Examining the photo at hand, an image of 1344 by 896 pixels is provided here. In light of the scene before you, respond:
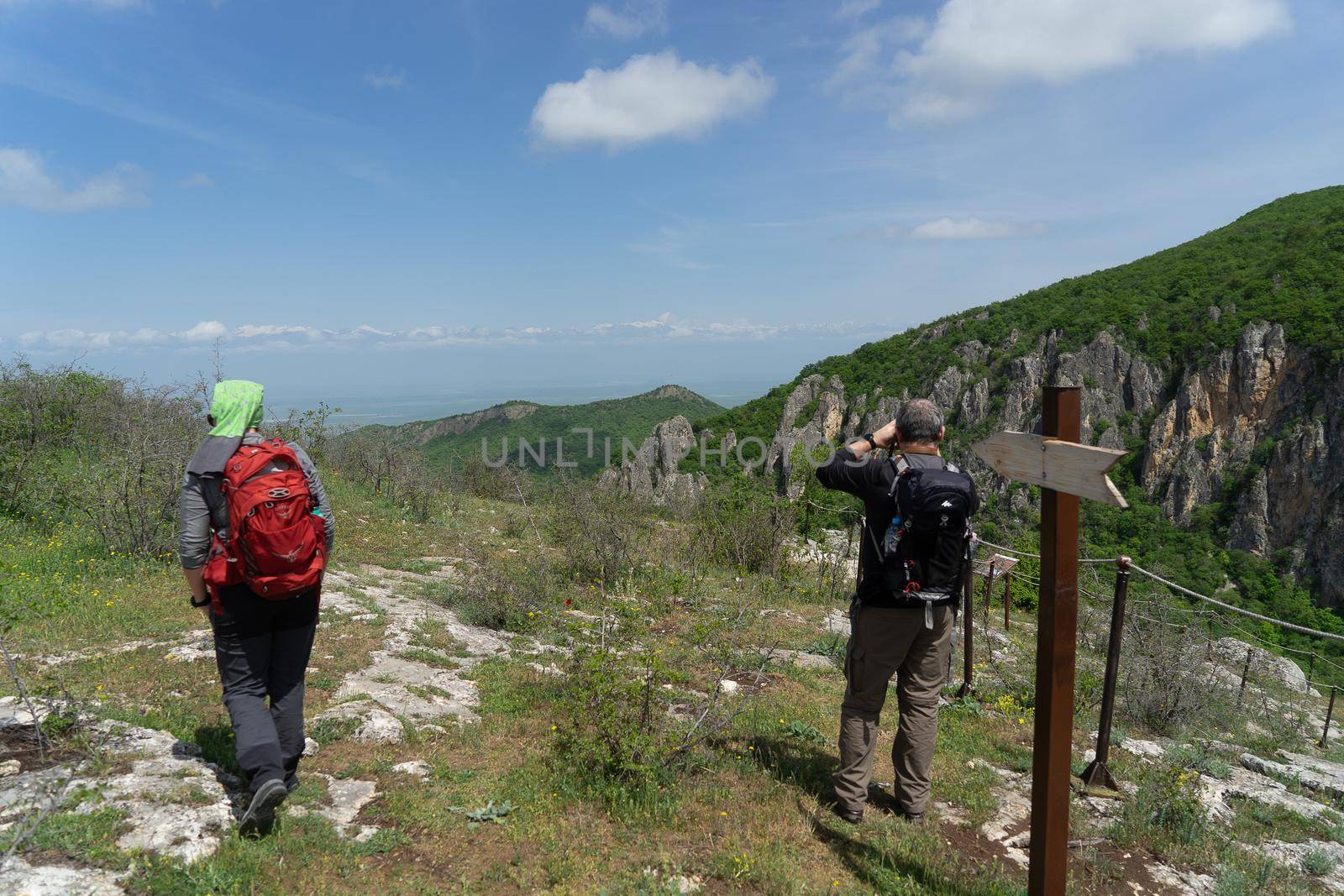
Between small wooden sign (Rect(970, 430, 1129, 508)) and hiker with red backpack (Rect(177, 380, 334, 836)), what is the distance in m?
3.24

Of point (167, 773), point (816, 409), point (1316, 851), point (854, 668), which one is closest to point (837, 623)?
point (1316, 851)

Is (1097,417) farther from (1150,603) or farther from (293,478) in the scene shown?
(293,478)

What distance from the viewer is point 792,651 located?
7.34m

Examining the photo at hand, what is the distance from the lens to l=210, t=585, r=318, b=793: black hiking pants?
3125 millimetres

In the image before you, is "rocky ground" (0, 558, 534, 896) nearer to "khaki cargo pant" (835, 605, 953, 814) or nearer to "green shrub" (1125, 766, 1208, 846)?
"khaki cargo pant" (835, 605, 953, 814)

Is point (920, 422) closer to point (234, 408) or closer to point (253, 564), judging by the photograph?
point (253, 564)

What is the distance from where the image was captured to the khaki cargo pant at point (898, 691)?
3633 mm

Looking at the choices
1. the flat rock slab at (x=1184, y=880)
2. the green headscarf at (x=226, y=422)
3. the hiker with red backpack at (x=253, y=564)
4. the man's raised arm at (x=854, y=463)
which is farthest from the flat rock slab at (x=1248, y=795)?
the green headscarf at (x=226, y=422)

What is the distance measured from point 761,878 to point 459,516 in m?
13.4

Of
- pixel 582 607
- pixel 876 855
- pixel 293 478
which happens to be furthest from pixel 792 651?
pixel 293 478

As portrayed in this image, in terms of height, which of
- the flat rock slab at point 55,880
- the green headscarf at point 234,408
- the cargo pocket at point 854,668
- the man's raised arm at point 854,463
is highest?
the green headscarf at point 234,408

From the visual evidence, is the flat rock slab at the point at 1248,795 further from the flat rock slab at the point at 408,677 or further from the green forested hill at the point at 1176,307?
the green forested hill at the point at 1176,307

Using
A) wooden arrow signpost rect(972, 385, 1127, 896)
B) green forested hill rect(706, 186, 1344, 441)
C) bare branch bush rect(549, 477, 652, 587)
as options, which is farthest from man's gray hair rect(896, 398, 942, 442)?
green forested hill rect(706, 186, 1344, 441)

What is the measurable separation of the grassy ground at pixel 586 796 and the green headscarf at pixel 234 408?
1.79m
